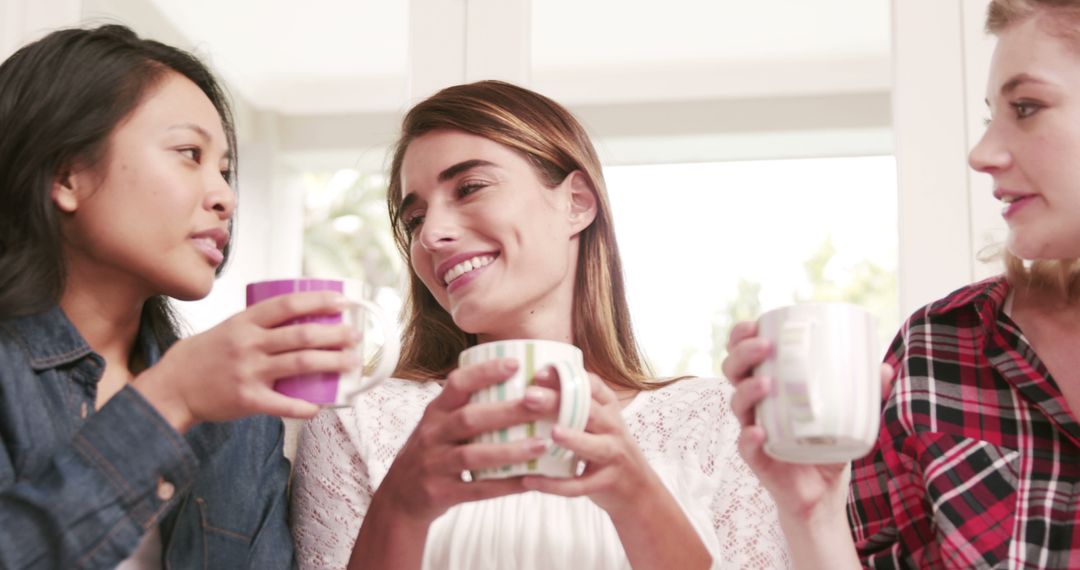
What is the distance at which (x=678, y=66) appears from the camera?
2.29 metres

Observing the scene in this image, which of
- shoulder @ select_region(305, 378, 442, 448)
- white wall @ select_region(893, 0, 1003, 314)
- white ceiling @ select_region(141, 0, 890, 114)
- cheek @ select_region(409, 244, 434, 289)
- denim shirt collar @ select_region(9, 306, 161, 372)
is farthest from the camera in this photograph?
white ceiling @ select_region(141, 0, 890, 114)

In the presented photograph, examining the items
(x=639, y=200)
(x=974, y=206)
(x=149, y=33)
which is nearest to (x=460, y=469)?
(x=639, y=200)

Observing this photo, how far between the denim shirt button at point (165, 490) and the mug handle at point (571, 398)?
0.36 metres

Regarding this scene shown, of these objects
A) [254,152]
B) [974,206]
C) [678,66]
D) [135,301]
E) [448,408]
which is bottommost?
[448,408]

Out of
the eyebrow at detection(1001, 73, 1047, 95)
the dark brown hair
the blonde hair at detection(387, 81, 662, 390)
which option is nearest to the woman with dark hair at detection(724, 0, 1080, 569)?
the eyebrow at detection(1001, 73, 1047, 95)

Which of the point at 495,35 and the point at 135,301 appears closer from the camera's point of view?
the point at 135,301

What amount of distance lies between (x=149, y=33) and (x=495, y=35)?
738 mm

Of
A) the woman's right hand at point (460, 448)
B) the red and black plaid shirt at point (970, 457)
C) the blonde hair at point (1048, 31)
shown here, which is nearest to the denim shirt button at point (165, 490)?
the woman's right hand at point (460, 448)

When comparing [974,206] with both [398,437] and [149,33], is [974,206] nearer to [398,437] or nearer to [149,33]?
[398,437]

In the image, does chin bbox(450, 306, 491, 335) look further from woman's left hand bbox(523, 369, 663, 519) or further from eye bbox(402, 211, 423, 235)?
woman's left hand bbox(523, 369, 663, 519)

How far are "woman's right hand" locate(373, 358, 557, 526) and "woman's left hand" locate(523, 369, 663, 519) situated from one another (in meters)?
0.03

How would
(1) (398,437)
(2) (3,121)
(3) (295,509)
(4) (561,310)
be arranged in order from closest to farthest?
(2) (3,121)
(3) (295,509)
(1) (398,437)
(4) (561,310)

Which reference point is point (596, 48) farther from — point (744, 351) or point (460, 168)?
point (744, 351)

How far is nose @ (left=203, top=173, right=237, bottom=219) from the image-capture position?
1.41 meters
